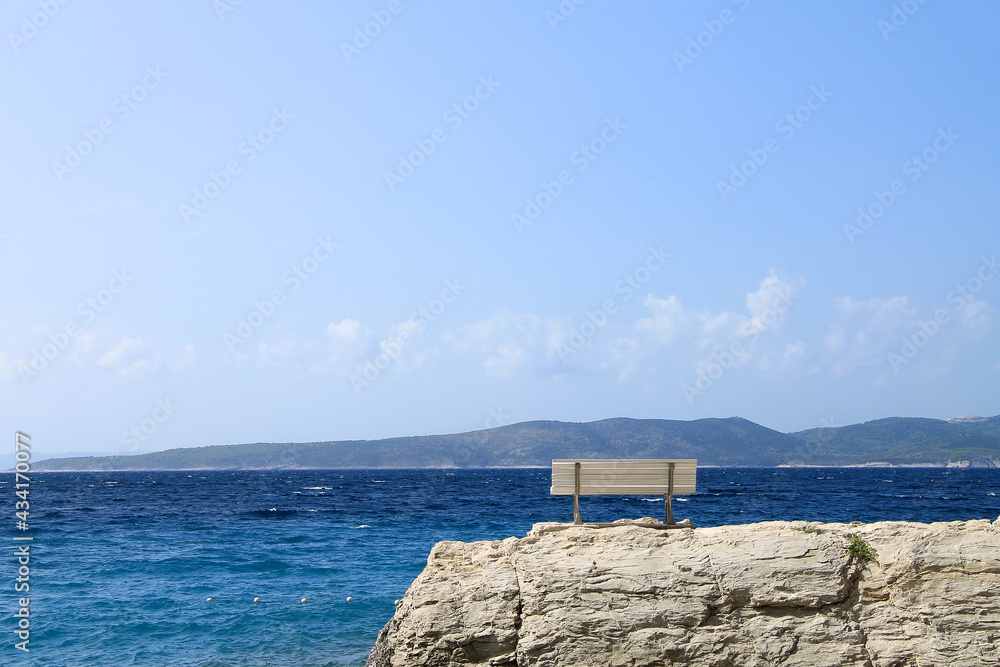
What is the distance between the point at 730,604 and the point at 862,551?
1757mm

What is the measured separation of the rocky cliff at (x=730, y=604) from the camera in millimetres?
8078

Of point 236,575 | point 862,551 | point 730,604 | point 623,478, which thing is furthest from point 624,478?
point 236,575

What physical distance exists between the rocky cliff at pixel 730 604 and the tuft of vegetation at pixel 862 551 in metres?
0.02

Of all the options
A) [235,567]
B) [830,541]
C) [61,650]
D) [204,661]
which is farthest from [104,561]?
[830,541]

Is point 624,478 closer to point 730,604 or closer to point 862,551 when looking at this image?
point 730,604

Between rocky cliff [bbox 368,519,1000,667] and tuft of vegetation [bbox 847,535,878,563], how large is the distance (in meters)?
0.02

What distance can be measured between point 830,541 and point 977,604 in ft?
5.06

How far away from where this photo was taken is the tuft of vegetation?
28.3 feet

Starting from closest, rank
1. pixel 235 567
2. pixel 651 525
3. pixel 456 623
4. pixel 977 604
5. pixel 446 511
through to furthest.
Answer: pixel 977 604
pixel 456 623
pixel 651 525
pixel 235 567
pixel 446 511

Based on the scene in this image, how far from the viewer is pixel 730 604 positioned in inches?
329

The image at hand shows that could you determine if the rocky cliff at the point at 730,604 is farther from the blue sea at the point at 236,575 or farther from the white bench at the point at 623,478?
the blue sea at the point at 236,575

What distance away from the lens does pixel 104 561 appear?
22.5 metres

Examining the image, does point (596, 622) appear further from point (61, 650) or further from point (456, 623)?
point (61, 650)

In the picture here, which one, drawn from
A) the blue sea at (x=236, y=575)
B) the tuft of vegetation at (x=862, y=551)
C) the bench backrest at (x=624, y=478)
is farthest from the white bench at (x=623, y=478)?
the blue sea at (x=236, y=575)
